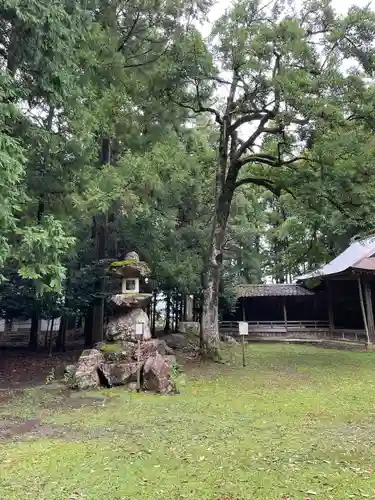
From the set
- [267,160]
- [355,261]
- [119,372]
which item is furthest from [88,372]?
[355,261]

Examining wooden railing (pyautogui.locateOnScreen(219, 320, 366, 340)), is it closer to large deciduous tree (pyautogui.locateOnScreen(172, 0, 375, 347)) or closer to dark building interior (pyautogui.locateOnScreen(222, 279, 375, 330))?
dark building interior (pyautogui.locateOnScreen(222, 279, 375, 330))

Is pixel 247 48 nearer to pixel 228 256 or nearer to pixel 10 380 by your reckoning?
pixel 10 380

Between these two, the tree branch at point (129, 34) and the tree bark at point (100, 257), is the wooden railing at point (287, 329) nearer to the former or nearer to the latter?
the tree bark at point (100, 257)

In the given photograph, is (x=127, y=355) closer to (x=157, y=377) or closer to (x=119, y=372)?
(x=119, y=372)

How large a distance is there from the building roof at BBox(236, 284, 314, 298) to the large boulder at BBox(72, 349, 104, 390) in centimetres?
1335

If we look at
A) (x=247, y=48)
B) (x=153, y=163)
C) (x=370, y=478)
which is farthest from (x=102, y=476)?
(x=247, y=48)

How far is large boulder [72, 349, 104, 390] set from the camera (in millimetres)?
8227

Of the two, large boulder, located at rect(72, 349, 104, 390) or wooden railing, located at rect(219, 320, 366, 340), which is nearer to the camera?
large boulder, located at rect(72, 349, 104, 390)

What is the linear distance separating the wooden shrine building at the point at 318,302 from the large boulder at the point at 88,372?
474 inches

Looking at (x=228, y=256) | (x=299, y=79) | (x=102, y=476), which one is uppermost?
(x=299, y=79)

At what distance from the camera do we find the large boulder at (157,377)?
8039 millimetres

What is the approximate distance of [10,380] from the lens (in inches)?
381

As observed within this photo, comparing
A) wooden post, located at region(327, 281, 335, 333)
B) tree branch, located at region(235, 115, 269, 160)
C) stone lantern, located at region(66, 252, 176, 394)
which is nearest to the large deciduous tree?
tree branch, located at region(235, 115, 269, 160)

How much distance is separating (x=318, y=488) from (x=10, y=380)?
8.28m
